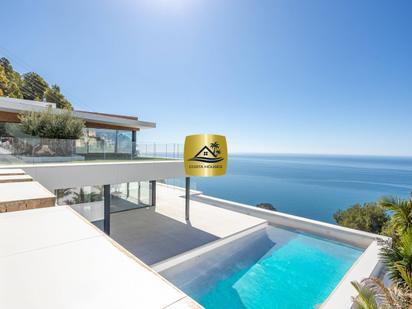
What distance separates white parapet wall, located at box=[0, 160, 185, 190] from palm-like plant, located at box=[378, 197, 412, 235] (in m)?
8.82

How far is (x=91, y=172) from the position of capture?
776cm

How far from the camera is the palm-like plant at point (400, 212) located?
640 centimetres

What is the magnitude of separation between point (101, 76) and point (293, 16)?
19.4 meters

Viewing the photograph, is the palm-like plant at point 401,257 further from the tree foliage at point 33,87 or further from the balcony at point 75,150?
the tree foliage at point 33,87

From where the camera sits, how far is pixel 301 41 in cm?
1391

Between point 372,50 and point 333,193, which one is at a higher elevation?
point 372,50

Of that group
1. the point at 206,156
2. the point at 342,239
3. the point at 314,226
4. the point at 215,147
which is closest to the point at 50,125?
the point at 206,156

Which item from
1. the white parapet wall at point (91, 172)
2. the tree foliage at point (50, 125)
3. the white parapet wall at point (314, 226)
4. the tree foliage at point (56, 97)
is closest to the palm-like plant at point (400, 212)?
the white parapet wall at point (314, 226)

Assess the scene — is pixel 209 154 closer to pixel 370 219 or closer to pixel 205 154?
pixel 205 154

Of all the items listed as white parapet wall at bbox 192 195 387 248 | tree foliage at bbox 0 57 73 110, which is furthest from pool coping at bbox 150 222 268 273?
tree foliage at bbox 0 57 73 110

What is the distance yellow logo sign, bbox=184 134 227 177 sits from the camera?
10227 mm

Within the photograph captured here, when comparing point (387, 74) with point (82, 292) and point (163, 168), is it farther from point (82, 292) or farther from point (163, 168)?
point (82, 292)

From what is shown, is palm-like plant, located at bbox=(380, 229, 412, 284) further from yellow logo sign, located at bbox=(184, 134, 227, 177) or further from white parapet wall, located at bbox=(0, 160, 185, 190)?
white parapet wall, located at bbox=(0, 160, 185, 190)

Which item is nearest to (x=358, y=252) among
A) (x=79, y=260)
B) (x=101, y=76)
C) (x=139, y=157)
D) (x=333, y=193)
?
(x=79, y=260)
